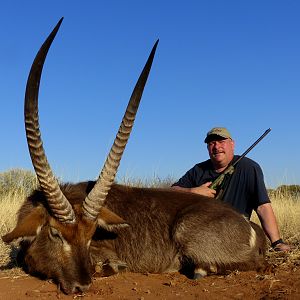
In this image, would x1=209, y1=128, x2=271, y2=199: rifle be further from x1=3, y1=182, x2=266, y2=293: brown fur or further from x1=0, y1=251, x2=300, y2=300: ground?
x1=0, y1=251, x2=300, y2=300: ground

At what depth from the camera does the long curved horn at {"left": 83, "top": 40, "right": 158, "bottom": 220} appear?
5207mm

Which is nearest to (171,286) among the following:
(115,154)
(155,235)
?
(155,235)

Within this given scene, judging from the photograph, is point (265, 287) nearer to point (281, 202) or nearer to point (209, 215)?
point (209, 215)

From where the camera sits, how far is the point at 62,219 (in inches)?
201

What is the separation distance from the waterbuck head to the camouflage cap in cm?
286

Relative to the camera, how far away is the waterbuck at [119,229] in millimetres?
5066

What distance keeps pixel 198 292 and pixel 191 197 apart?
64.8 inches

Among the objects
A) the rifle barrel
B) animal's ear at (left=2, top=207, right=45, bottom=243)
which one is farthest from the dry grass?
the rifle barrel

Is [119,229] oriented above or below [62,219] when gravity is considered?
below

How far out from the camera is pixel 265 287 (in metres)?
5.18

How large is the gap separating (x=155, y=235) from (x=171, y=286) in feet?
2.88

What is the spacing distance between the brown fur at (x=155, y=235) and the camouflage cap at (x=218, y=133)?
1659mm

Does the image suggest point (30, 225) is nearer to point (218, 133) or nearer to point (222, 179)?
point (222, 179)

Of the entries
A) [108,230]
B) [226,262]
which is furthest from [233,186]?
[108,230]
